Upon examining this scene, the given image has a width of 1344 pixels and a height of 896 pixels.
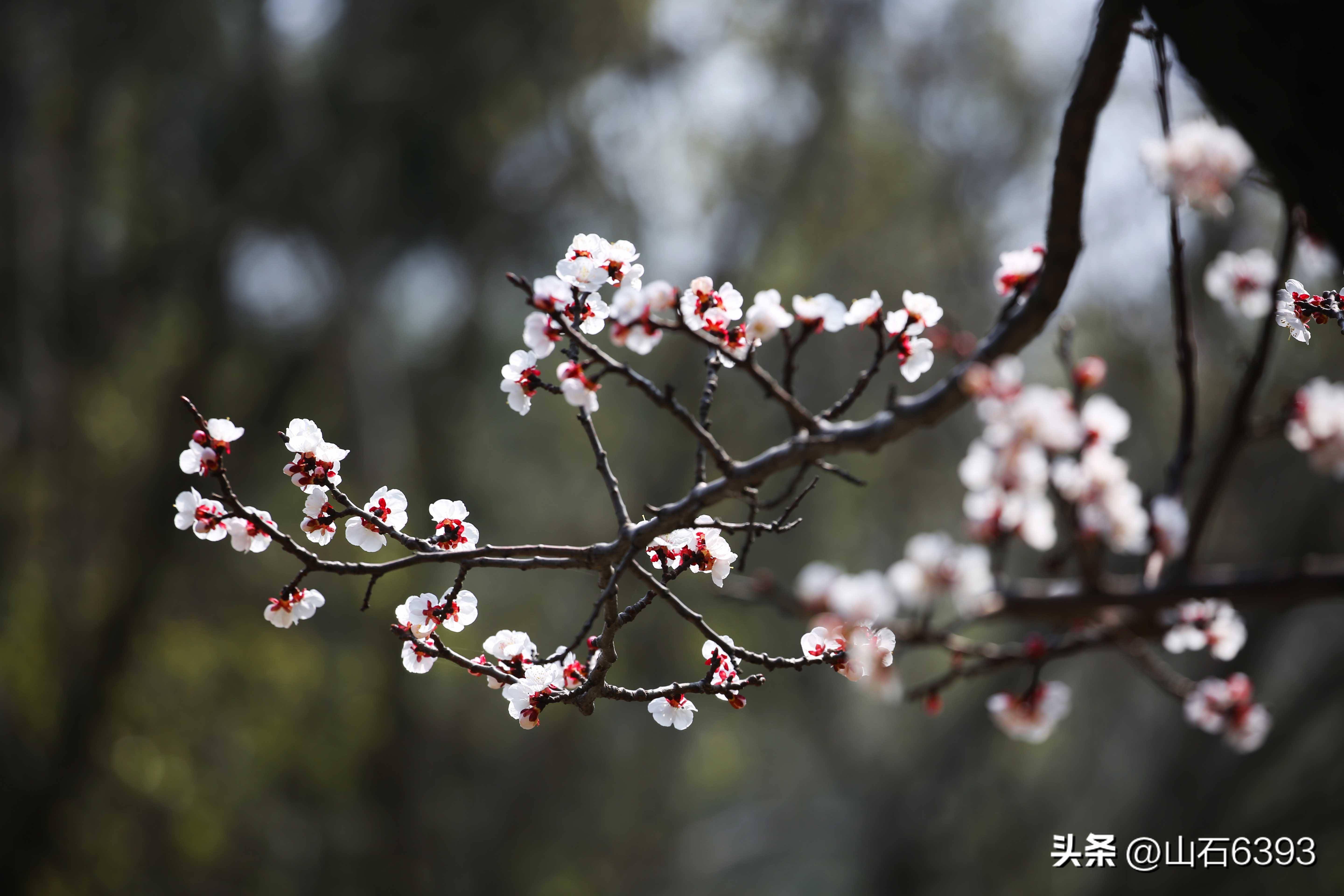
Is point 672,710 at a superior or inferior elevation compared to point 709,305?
inferior

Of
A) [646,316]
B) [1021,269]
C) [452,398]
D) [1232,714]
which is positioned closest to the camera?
[646,316]

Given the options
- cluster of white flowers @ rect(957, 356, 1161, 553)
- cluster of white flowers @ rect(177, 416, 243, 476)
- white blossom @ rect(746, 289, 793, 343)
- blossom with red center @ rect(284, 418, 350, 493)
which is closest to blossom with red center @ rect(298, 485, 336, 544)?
blossom with red center @ rect(284, 418, 350, 493)

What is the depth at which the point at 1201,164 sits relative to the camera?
104 cm

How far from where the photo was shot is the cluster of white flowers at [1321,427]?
2.81ft

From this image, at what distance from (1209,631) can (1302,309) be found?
0.46 meters

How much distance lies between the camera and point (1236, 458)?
3.09ft

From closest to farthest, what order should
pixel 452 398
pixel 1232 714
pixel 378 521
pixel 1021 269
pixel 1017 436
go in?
pixel 1017 436 < pixel 1021 269 < pixel 378 521 < pixel 1232 714 < pixel 452 398

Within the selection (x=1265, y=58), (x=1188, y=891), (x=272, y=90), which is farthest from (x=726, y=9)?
(x=1188, y=891)

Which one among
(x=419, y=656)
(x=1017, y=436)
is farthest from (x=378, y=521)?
(x=1017, y=436)

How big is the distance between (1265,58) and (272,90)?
558cm

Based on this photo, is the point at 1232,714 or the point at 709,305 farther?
the point at 1232,714

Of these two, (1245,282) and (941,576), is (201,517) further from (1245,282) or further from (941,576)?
(1245,282)

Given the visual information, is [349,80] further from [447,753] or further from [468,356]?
[447,753]

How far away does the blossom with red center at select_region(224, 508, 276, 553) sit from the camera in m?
1.22
